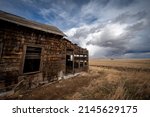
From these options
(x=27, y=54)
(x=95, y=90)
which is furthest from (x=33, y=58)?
(x=95, y=90)

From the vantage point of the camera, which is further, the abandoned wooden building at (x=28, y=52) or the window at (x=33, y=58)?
the window at (x=33, y=58)

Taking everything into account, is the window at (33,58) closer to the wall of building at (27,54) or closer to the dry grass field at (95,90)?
the wall of building at (27,54)

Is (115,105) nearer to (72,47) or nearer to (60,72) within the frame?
(60,72)

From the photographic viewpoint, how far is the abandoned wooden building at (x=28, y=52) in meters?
5.44

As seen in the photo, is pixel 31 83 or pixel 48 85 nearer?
pixel 31 83

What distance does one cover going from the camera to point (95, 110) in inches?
146

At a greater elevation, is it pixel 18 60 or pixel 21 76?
pixel 18 60

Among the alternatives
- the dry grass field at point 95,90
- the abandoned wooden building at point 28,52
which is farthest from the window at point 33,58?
the dry grass field at point 95,90

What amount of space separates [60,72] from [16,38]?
4858 mm

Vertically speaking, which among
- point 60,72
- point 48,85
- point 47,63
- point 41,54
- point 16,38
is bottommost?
point 48,85

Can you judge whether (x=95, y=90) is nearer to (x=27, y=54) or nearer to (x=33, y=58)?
A: (x=33, y=58)

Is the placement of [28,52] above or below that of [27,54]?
above

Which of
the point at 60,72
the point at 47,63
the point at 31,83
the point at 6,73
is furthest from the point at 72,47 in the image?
the point at 6,73

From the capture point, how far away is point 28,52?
663 cm
